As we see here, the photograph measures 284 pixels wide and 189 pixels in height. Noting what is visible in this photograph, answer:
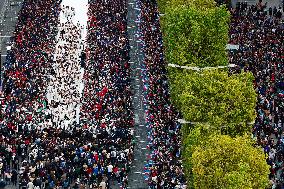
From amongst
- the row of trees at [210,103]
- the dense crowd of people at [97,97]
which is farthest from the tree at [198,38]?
the dense crowd of people at [97,97]

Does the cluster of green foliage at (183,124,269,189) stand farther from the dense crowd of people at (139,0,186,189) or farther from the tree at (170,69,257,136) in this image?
the dense crowd of people at (139,0,186,189)

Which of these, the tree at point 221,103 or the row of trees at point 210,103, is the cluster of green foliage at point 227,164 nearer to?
the row of trees at point 210,103

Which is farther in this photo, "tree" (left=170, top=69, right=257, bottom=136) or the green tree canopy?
the green tree canopy

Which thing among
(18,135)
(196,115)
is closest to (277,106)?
(196,115)

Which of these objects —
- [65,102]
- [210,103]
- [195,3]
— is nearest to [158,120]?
[210,103]

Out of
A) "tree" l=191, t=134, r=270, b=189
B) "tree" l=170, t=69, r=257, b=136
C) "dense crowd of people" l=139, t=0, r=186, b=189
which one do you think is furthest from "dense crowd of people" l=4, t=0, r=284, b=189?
"tree" l=191, t=134, r=270, b=189
